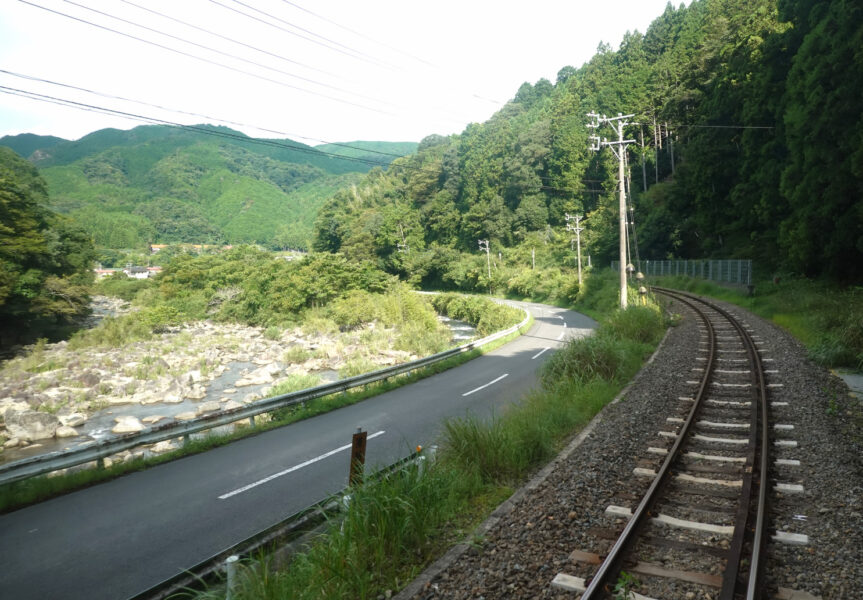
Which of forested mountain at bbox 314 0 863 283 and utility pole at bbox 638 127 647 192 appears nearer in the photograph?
forested mountain at bbox 314 0 863 283

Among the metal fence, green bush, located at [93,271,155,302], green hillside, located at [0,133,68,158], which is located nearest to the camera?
the metal fence

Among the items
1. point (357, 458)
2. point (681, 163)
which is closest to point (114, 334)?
point (357, 458)

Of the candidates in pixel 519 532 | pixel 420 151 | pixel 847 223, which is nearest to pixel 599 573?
pixel 519 532

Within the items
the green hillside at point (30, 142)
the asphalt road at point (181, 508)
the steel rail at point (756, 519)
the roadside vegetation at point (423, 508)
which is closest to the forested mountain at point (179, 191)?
the green hillside at point (30, 142)

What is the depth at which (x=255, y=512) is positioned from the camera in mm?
6176

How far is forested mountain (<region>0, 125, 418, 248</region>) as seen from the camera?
224 ft

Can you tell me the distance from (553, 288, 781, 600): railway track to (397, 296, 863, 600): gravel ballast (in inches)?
5.2

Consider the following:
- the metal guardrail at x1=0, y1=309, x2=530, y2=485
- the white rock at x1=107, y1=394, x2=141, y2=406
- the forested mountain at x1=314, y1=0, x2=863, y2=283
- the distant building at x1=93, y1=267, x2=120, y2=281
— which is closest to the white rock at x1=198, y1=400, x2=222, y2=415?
the white rock at x1=107, y1=394, x2=141, y2=406

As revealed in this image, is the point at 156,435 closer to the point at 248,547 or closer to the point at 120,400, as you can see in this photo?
the point at 248,547

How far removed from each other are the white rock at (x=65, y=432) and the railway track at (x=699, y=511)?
15.8 m

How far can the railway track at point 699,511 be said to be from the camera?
3.99 m

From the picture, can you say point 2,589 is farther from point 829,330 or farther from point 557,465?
point 829,330

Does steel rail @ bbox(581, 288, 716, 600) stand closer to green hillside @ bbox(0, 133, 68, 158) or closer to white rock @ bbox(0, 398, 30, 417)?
white rock @ bbox(0, 398, 30, 417)

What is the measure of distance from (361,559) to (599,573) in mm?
2036
